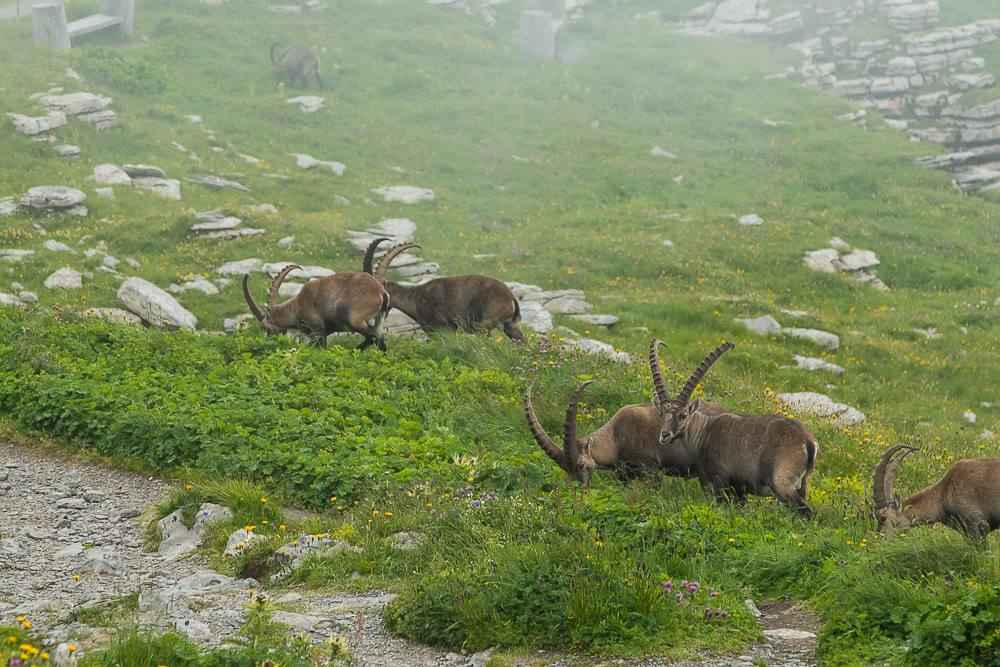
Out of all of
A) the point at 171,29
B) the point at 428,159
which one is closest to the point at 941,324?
the point at 428,159

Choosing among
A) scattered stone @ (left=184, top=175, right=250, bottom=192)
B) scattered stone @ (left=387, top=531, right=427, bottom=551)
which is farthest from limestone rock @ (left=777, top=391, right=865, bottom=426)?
scattered stone @ (left=184, top=175, right=250, bottom=192)

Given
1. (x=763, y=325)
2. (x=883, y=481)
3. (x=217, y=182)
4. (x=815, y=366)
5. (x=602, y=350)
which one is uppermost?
(x=217, y=182)

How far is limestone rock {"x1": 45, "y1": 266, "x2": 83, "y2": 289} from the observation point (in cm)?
1598

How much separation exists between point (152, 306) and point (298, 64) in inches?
843

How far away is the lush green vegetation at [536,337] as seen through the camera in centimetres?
586

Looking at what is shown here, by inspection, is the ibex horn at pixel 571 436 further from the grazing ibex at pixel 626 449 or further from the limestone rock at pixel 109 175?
the limestone rock at pixel 109 175

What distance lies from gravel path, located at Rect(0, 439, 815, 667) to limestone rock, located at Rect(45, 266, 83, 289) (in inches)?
296

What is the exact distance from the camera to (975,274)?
22453mm

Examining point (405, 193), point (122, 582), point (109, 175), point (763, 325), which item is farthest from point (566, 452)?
point (109, 175)

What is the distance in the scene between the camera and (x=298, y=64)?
33125 mm

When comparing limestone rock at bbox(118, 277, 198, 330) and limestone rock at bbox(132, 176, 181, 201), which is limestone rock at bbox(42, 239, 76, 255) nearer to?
limestone rock at bbox(118, 277, 198, 330)

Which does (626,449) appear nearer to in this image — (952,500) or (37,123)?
(952,500)

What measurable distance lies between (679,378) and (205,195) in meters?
17.0

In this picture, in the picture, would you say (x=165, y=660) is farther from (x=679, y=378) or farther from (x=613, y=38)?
(x=613, y=38)
